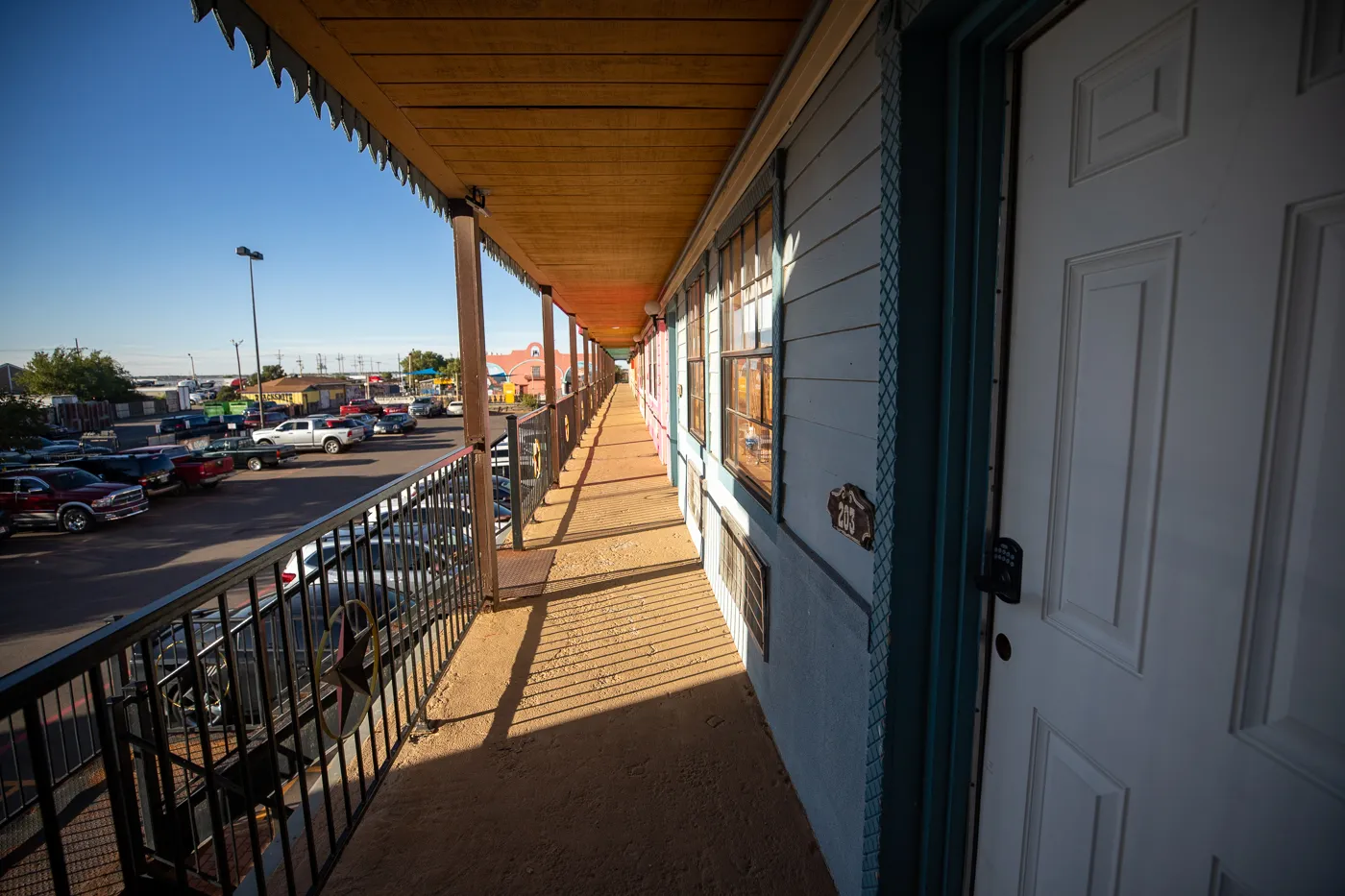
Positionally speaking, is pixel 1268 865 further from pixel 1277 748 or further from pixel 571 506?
pixel 571 506

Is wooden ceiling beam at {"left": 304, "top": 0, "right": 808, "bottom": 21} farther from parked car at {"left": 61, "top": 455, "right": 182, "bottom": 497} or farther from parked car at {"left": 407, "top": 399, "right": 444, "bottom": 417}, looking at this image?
parked car at {"left": 407, "top": 399, "right": 444, "bottom": 417}

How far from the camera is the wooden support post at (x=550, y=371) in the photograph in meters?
8.55

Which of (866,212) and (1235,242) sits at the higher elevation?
(866,212)

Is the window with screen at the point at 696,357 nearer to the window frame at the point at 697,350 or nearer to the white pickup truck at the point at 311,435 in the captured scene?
the window frame at the point at 697,350

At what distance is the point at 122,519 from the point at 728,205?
1896 cm

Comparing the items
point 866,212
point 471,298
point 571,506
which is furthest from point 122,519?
point 866,212

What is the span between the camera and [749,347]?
3537 mm

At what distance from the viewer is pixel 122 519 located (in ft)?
49.6

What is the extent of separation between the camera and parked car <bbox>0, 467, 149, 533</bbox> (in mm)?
14306

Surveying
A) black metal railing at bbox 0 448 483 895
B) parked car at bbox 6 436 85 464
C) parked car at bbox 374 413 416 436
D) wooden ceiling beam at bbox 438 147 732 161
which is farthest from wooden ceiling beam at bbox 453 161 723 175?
parked car at bbox 374 413 416 436

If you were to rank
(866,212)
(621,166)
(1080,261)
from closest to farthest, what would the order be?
1. (1080,261)
2. (866,212)
3. (621,166)

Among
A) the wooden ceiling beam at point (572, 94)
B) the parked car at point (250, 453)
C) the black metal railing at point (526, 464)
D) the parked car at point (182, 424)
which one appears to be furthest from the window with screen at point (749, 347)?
the parked car at point (182, 424)

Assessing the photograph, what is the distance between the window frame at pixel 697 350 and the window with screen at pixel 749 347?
0.91 metres

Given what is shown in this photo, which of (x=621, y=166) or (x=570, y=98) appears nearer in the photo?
(x=570, y=98)
